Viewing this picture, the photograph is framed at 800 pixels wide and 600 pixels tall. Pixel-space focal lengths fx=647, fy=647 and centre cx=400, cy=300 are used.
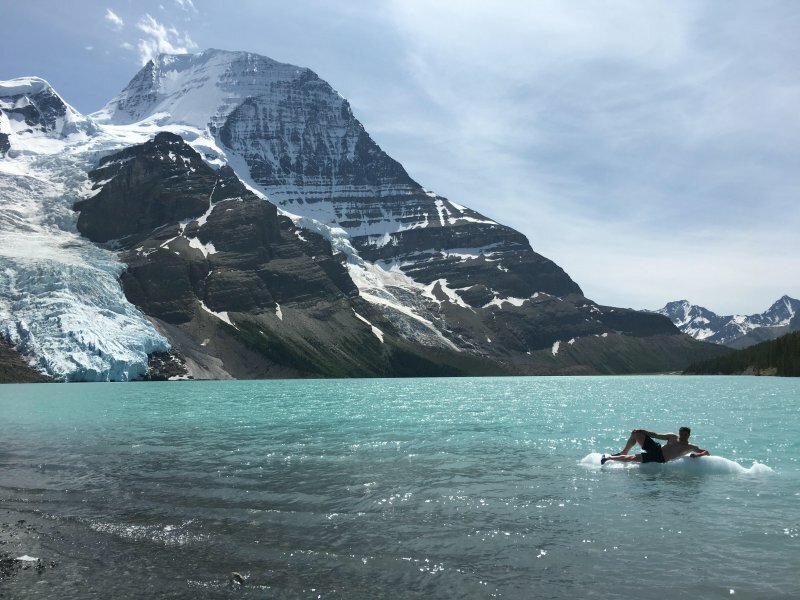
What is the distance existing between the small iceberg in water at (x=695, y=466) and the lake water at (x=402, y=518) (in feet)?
0.35

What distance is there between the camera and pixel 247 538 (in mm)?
19828

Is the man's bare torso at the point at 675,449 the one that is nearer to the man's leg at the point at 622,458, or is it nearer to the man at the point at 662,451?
the man at the point at 662,451

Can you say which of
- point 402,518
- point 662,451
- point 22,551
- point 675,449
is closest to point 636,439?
point 662,451

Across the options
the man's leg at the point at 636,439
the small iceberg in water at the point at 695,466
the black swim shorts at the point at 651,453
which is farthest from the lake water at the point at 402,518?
the man's leg at the point at 636,439

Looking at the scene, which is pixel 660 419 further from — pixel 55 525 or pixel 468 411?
pixel 55 525

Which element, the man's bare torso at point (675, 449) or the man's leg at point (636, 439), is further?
the man's leg at point (636, 439)

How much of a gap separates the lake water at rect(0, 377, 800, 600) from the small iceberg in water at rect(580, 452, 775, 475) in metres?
0.11

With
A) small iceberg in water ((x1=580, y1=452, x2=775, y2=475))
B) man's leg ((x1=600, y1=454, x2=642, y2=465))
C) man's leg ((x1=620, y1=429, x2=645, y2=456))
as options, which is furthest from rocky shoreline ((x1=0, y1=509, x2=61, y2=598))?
man's leg ((x1=620, y1=429, x2=645, y2=456))

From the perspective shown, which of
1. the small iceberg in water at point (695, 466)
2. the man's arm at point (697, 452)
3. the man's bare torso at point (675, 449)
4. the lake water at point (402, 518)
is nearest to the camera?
the lake water at point (402, 518)

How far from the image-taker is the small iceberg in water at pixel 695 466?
31781 mm

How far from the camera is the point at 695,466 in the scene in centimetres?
3266

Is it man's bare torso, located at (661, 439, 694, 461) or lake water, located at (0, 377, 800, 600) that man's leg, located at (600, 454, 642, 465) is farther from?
man's bare torso, located at (661, 439, 694, 461)

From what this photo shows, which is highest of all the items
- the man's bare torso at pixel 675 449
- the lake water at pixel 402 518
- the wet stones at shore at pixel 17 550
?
the man's bare torso at pixel 675 449

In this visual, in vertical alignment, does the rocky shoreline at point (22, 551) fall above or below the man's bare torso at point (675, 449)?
below
